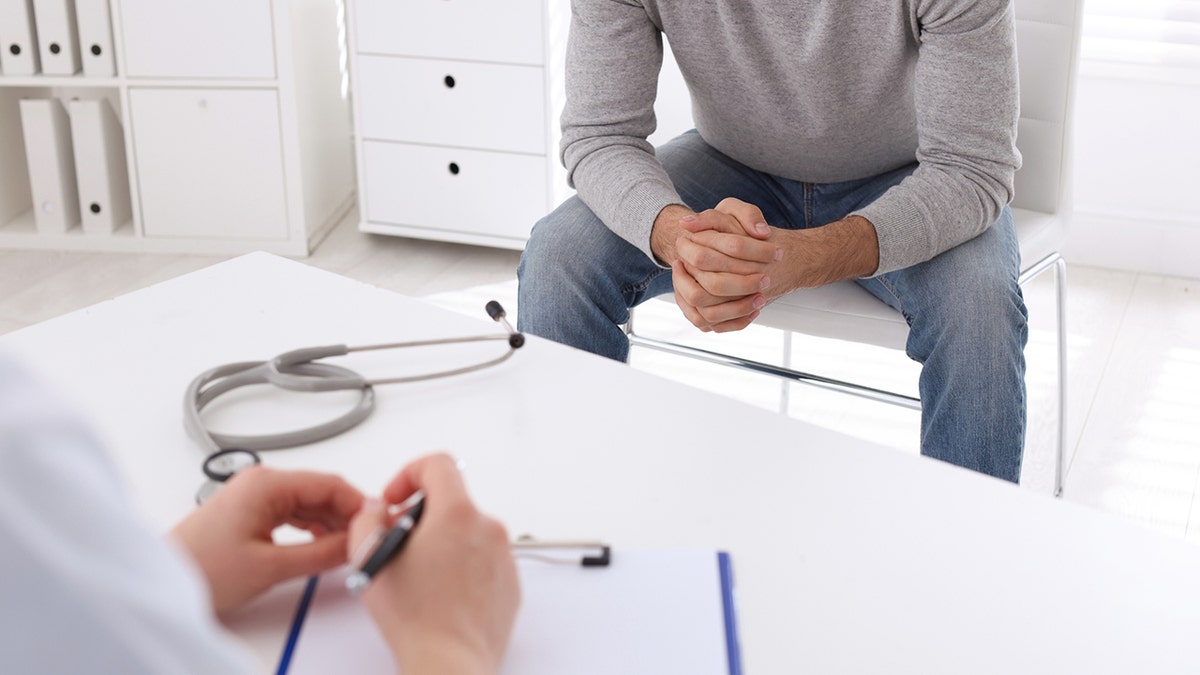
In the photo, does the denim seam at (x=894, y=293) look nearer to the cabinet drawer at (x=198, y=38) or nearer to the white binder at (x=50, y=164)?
the cabinet drawer at (x=198, y=38)

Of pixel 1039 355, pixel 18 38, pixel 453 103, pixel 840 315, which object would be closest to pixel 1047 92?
pixel 840 315

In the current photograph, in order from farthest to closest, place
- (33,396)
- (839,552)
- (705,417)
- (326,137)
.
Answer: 1. (326,137)
2. (705,417)
3. (839,552)
4. (33,396)

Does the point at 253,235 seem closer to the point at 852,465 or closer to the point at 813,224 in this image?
the point at 813,224

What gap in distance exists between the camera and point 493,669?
1.74 ft

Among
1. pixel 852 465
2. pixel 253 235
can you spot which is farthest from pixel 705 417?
pixel 253 235

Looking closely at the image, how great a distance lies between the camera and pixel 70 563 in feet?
0.92

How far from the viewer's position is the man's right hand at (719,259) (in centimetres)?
117

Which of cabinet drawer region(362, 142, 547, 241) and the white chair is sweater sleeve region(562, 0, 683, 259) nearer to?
the white chair

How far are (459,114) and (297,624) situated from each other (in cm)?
193

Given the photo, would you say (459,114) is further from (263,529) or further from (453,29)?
(263,529)

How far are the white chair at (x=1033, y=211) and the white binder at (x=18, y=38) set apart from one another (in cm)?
169

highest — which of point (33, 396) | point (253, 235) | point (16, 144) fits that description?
point (33, 396)

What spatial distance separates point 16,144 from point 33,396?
2739mm

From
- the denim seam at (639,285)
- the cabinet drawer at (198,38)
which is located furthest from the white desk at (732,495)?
the cabinet drawer at (198,38)
